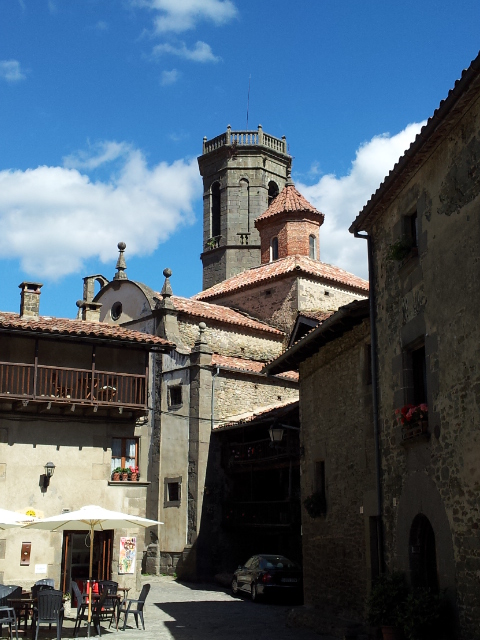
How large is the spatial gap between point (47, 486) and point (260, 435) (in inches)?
365

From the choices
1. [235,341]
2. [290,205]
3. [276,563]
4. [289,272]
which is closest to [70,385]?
[276,563]

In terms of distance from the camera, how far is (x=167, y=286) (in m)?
31.6

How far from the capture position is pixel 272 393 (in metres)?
31.3

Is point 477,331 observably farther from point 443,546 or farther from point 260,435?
point 260,435

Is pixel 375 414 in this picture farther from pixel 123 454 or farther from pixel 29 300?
pixel 29 300

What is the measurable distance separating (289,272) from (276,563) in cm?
1578

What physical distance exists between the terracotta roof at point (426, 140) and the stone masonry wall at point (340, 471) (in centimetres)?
259

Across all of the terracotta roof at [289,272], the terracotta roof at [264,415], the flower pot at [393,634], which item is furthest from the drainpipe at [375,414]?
the terracotta roof at [289,272]

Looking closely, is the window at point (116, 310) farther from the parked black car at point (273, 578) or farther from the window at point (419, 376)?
the window at point (419, 376)

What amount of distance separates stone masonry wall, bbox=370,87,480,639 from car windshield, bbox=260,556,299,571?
7.97 m

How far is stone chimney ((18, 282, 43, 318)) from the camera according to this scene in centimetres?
2302

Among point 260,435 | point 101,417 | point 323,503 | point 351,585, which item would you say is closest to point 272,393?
point 260,435

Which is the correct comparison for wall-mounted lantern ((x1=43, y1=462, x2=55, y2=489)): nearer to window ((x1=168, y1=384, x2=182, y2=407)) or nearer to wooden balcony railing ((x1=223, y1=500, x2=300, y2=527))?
wooden balcony railing ((x1=223, y1=500, x2=300, y2=527))

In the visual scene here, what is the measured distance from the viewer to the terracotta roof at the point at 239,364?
29828 millimetres
